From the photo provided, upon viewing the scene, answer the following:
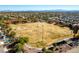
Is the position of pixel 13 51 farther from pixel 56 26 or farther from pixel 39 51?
pixel 56 26

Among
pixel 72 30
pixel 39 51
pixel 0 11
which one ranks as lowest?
pixel 39 51

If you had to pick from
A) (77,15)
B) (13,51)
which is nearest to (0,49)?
(13,51)

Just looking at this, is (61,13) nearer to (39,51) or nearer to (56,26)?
(56,26)

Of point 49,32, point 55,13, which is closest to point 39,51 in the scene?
point 49,32
